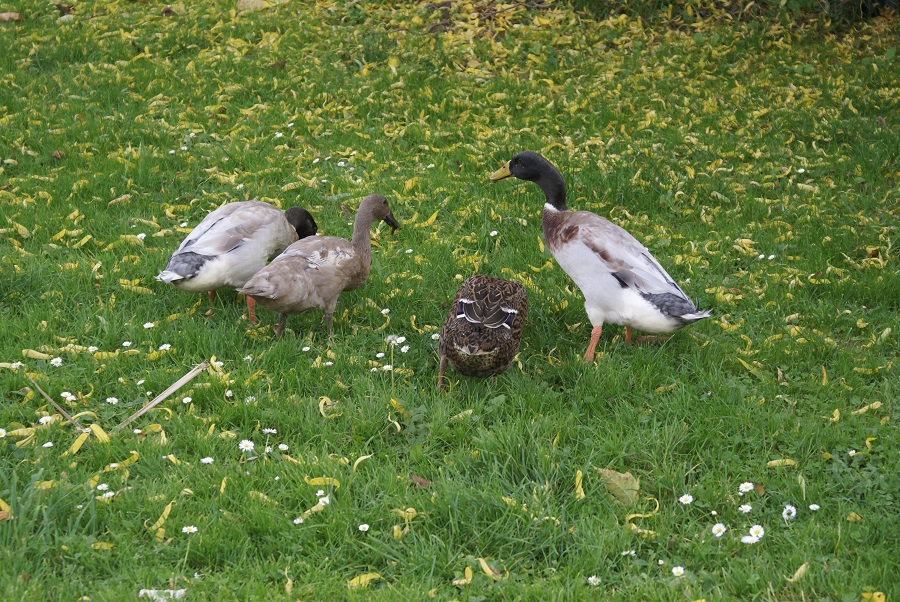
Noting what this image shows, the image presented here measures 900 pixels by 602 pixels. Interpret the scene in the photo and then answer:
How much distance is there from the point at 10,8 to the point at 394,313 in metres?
9.65

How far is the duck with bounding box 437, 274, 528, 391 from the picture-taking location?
4805 mm

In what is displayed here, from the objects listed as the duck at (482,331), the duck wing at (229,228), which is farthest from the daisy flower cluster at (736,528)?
the duck wing at (229,228)

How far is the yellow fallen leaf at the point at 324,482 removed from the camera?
4098 millimetres

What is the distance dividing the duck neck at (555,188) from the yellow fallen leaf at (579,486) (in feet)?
9.00

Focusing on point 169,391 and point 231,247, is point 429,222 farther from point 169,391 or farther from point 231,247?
point 169,391

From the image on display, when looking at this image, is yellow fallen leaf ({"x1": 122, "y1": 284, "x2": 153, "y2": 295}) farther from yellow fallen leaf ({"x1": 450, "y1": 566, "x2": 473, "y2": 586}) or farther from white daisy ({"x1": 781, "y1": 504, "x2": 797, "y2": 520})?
white daisy ({"x1": 781, "y1": 504, "x2": 797, "y2": 520})

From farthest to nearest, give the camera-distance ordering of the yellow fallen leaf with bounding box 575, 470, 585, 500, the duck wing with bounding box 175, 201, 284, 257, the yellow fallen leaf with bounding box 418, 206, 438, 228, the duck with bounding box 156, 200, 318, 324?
the yellow fallen leaf with bounding box 418, 206, 438, 228, the duck wing with bounding box 175, 201, 284, 257, the duck with bounding box 156, 200, 318, 324, the yellow fallen leaf with bounding box 575, 470, 585, 500

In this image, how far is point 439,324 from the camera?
5.80m

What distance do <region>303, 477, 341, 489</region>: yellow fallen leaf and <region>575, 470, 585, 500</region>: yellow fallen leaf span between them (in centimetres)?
107

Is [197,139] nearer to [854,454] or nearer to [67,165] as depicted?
[67,165]

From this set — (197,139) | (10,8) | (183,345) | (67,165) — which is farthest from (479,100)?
(10,8)

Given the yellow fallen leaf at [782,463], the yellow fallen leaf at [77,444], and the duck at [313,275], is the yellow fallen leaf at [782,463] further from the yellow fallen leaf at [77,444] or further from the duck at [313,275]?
the yellow fallen leaf at [77,444]

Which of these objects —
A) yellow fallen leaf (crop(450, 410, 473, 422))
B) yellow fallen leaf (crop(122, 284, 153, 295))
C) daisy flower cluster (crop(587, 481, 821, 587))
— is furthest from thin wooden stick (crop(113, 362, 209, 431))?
daisy flower cluster (crop(587, 481, 821, 587))

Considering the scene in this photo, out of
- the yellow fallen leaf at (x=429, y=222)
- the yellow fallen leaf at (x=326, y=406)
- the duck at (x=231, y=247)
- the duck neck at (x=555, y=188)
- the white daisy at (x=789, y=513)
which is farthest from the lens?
the yellow fallen leaf at (x=429, y=222)
